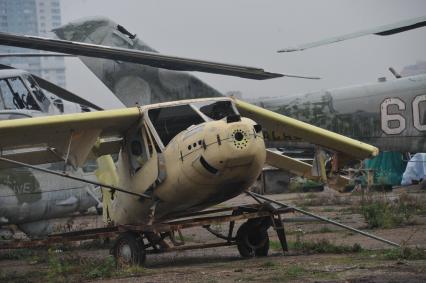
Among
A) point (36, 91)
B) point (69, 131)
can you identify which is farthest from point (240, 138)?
point (36, 91)

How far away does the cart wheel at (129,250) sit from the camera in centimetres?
1051

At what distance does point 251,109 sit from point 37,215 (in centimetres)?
515

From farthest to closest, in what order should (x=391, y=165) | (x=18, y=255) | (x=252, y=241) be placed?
(x=391, y=165) < (x=18, y=255) < (x=252, y=241)

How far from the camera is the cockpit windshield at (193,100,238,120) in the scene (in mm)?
10766

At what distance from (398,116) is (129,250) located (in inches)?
341

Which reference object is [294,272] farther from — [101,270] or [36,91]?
[36,91]

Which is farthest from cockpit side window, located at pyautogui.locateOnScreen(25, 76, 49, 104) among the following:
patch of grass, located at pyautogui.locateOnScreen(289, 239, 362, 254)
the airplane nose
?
the airplane nose

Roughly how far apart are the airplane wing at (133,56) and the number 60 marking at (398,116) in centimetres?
261

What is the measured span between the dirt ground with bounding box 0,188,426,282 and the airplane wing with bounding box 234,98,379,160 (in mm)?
1317

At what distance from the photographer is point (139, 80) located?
1798 centimetres

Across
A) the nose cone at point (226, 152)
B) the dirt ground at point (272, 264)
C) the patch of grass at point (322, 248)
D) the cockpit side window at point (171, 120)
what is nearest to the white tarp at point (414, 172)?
the dirt ground at point (272, 264)

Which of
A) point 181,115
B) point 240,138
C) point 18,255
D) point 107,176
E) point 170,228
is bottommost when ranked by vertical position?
point 18,255

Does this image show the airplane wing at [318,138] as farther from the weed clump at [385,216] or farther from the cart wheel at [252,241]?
the weed clump at [385,216]

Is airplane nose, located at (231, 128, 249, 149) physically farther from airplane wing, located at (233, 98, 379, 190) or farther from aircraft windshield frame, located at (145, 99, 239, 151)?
airplane wing, located at (233, 98, 379, 190)
